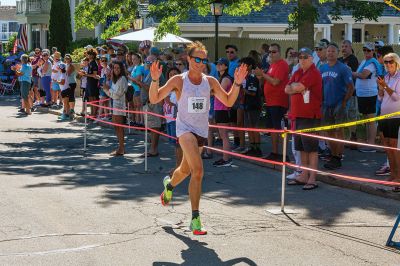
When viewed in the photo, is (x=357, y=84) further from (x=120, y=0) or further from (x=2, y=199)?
(x=120, y=0)

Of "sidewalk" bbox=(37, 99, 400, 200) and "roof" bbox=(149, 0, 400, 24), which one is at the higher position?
"roof" bbox=(149, 0, 400, 24)

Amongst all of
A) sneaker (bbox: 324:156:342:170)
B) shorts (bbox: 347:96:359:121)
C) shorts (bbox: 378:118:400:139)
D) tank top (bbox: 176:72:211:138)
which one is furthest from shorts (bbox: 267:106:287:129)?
tank top (bbox: 176:72:211:138)

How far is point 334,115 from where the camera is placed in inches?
498

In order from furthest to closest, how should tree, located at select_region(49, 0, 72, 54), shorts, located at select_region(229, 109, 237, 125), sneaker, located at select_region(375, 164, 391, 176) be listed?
tree, located at select_region(49, 0, 72, 54), shorts, located at select_region(229, 109, 237, 125), sneaker, located at select_region(375, 164, 391, 176)

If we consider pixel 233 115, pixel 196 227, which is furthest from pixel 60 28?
pixel 196 227

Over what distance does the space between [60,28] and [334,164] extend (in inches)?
1323

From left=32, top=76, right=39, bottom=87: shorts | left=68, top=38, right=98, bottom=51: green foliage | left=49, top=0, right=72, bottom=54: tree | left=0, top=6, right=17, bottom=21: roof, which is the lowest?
left=32, top=76, right=39, bottom=87: shorts

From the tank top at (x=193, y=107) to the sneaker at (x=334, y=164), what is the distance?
14.8 ft

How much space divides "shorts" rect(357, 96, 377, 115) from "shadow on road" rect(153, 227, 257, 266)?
23.0ft

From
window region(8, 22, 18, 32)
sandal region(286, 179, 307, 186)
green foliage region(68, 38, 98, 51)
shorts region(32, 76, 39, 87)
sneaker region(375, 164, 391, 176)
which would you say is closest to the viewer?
sandal region(286, 179, 307, 186)

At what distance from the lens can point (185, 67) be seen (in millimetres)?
14602

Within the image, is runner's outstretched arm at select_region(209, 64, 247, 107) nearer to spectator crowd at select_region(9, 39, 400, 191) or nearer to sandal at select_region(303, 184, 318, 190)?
spectator crowd at select_region(9, 39, 400, 191)

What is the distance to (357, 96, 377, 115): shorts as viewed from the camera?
45.6 feet

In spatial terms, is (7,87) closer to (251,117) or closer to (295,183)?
(251,117)
